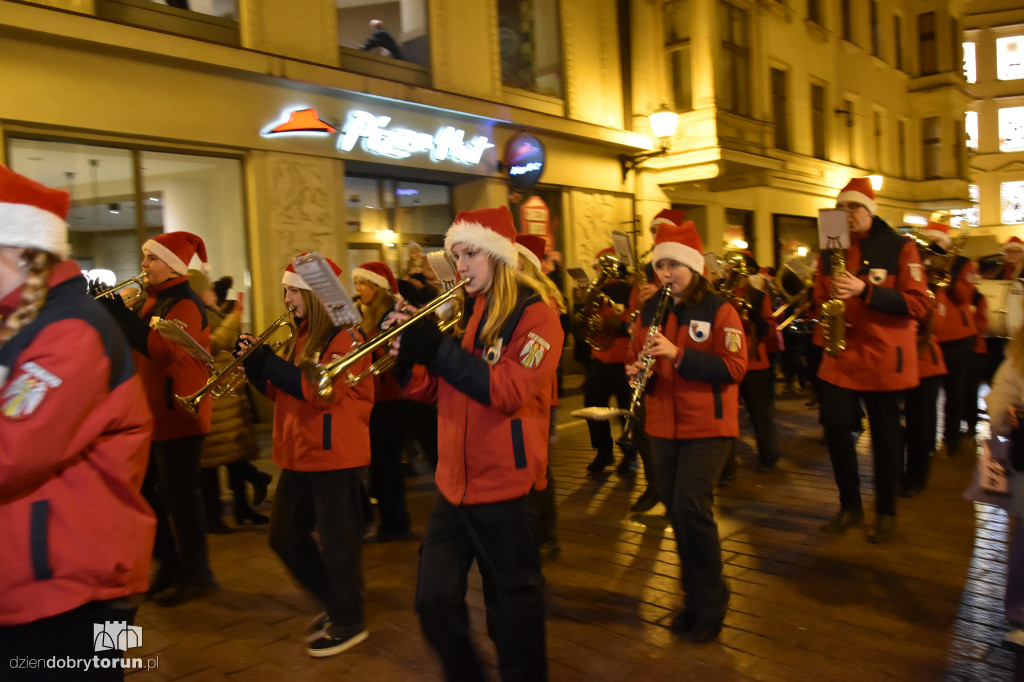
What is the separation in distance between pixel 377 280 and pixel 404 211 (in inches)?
259

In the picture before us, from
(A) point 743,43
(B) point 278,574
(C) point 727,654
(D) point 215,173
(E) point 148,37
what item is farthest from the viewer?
(A) point 743,43

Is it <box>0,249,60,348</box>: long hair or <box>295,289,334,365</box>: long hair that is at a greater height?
<box>0,249,60,348</box>: long hair

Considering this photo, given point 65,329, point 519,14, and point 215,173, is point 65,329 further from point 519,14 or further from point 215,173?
point 519,14

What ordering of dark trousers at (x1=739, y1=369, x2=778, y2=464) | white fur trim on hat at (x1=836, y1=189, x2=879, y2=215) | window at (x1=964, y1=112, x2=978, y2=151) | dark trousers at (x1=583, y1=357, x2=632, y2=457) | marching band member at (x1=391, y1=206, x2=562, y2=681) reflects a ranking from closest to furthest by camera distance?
1. marching band member at (x1=391, y1=206, x2=562, y2=681)
2. white fur trim on hat at (x1=836, y1=189, x2=879, y2=215)
3. dark trousers at (x1=583, y1=357, x2=632, y2=457)
4. dark trousers at (x1=739, y1=369, x2=778, y2=464)
5. window at (x1=964, y1=112, x2=978, y2=151)

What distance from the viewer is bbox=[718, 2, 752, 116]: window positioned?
56.8ft

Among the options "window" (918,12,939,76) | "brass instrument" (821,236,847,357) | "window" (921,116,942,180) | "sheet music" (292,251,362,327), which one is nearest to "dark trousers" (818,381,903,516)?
"brass instrument" (821,236,847,357)

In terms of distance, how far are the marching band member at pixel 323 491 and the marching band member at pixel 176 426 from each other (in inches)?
37.4

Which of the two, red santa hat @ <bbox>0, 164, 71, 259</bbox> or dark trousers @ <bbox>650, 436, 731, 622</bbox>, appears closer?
red santa hat @ <bbox>0, 164, 71, 259</bbox>

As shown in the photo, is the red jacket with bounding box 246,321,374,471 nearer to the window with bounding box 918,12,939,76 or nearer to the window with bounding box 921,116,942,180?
the window with bounding box 921,116,942,180

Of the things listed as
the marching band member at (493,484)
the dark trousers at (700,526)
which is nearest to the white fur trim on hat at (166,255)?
the marching band member at (493,484)

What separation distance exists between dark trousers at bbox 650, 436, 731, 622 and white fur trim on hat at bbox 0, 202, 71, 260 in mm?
2852

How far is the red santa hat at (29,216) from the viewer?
2.12m

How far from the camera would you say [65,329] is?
6.66 feet

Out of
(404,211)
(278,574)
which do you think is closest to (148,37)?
(404,211)
